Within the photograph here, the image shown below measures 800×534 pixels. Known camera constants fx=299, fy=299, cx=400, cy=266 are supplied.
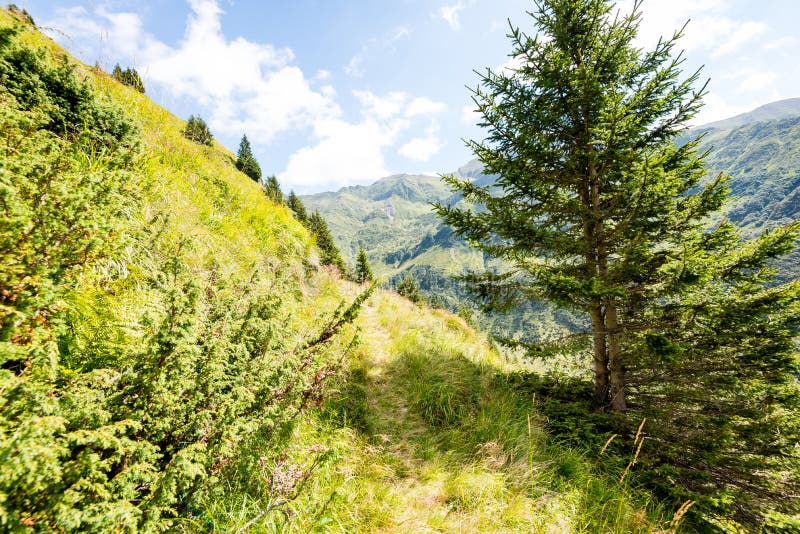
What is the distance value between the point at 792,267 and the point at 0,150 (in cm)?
23567

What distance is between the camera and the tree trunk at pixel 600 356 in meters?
6.16

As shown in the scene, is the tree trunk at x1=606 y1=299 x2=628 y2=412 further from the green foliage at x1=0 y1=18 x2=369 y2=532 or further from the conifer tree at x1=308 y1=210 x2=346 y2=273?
the conifer tree at x1=308 y1=210 x2=346 y2=273

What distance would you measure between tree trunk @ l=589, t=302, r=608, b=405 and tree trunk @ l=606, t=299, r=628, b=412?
0.41 feet

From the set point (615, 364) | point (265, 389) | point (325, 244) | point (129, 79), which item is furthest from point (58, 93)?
point (325, 244)

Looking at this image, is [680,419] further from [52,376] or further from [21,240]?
[21,240]

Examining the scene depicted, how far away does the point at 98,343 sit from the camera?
7.70 ft

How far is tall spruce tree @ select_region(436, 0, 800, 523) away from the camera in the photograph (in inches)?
194

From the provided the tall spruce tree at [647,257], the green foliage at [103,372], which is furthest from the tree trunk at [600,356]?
the green foliage at [103,372]

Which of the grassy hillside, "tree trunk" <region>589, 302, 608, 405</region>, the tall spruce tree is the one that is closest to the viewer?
the grassy hillside

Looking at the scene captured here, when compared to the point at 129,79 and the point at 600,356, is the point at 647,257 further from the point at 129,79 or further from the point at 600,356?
the point at 129,79

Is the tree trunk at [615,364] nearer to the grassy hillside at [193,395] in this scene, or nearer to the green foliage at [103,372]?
the grassy hillside at [193,395]

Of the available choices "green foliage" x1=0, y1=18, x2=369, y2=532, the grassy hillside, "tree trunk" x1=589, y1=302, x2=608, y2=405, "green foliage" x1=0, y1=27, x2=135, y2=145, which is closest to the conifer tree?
"green foliage" x1=0, y1=27, x2=135, y2=145

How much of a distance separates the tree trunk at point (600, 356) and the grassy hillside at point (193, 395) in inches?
43.2

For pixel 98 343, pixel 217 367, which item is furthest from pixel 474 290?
pixel 98 343
